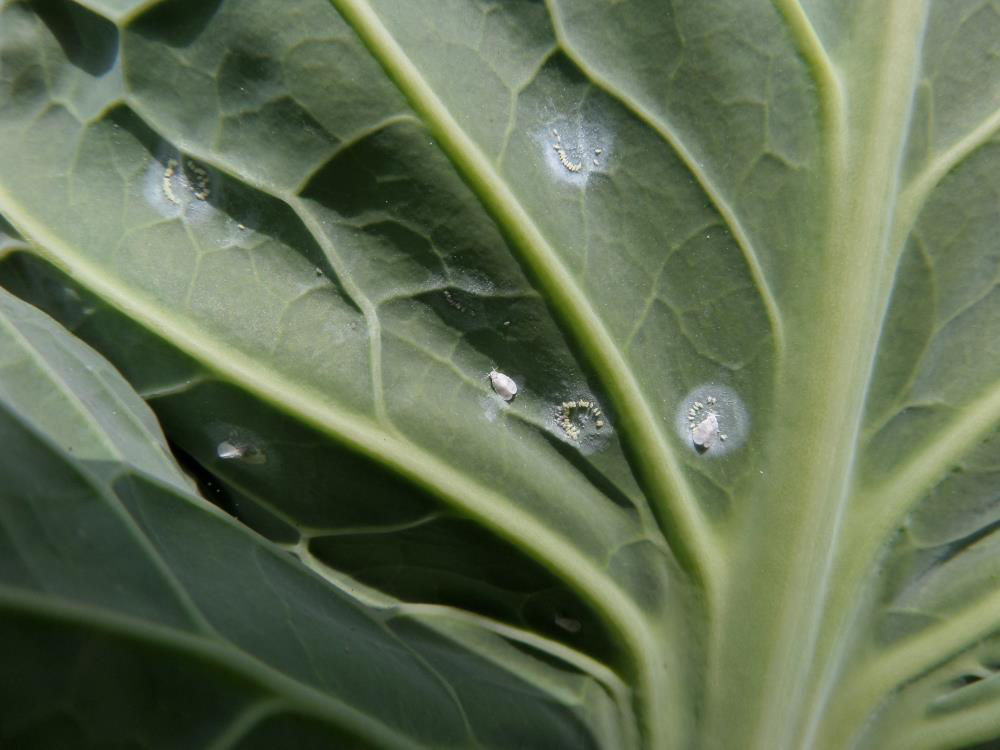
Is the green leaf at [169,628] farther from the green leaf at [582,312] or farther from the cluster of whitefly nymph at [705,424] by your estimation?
the cluster of whitefly nymph at [705,424]

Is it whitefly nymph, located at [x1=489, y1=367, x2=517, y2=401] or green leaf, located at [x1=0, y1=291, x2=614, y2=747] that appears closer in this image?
green leaf, located at [x1=0, y1=291, x2=614, y2=747]

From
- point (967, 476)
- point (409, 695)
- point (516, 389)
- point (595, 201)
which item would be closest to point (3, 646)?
point (409, 695)

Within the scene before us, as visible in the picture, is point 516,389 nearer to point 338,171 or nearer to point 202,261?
point 338,171

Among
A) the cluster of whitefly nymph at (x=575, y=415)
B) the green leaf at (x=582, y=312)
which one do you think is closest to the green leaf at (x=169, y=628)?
the green leaf at (x=582, y=312)

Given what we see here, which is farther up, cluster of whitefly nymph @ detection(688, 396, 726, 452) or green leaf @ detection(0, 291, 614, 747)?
cluster of whitefly nymph @ detection(688, 396, 726, 452)

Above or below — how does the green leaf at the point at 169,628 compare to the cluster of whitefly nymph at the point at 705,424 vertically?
below

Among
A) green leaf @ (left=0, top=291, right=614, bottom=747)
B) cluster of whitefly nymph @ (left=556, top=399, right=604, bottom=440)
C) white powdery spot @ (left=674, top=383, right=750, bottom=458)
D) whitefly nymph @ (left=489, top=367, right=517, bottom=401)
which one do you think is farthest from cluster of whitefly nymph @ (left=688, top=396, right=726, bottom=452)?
green leaf @ (left=0, top=291, right=614, bottom=747)

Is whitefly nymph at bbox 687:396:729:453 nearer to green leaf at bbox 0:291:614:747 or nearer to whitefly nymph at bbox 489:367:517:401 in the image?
whitefly nymph at bbox 489:367:517:401

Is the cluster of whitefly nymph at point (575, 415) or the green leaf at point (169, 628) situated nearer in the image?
the green leaf at point (169, 628)
